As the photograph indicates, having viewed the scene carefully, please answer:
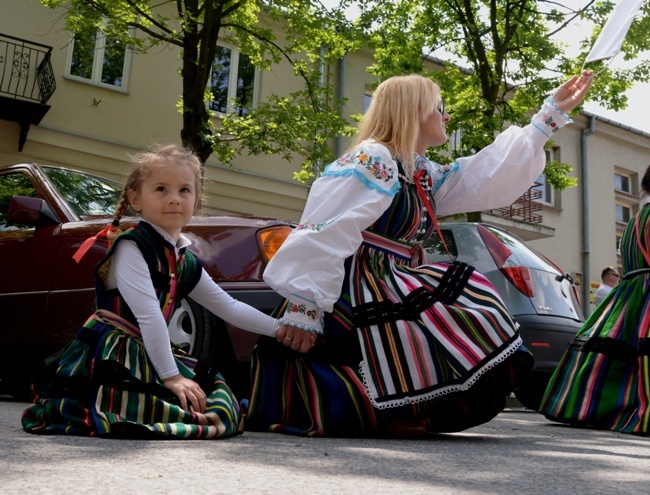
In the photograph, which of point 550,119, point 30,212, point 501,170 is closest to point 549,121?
point 550,119

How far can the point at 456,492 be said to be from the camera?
192 centimetres

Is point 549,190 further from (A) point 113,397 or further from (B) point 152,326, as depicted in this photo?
(A) point 113,397

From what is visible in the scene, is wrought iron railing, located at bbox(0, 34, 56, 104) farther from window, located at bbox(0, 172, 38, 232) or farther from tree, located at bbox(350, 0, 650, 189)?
window, located at bbox(0, 172, 38, 232)

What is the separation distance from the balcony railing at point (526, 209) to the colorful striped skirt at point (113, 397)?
20.8 metres

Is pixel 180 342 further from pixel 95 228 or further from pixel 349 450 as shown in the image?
pixel 349 450

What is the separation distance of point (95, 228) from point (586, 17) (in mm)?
13202

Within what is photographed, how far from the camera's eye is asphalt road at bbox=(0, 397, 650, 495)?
1912 mm

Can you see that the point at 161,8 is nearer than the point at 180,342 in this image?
No

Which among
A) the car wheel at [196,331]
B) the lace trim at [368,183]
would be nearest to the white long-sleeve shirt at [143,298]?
the lace trim at [368,183]

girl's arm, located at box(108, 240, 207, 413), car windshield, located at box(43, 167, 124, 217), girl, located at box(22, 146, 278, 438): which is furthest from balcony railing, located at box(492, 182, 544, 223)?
girl's arm, located at box(108, 240, 207, 413)

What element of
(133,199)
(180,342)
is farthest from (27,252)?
(133,199)

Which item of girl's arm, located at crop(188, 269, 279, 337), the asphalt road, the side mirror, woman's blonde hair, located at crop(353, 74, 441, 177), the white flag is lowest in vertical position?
the asphalt road

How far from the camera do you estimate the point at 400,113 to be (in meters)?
3.75

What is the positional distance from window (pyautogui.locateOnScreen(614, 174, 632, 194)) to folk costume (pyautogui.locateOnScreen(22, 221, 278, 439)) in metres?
26.6
